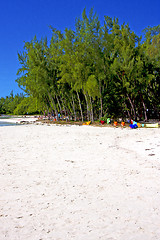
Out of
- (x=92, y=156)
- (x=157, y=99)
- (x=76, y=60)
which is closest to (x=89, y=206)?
(x=92, y=156)

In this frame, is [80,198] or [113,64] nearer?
[80,198]

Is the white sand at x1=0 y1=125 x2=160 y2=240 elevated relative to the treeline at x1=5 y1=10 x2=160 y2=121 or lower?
lower

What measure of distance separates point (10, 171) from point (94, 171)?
90.3 inches

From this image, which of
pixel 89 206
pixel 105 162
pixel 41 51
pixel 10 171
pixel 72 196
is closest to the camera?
pixel 89 206

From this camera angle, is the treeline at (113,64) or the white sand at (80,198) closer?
the white sand at (80,198)

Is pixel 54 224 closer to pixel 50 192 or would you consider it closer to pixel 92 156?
pixel 50 192

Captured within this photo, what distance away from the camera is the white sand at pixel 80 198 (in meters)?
3.07

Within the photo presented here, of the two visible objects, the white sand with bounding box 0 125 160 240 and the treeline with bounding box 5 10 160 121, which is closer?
the white sand with bounding box 0 125 160 240

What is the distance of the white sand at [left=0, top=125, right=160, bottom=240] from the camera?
3072mm

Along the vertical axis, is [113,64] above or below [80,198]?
above

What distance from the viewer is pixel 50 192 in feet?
14.7

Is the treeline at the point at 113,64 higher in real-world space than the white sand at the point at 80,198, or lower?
higher

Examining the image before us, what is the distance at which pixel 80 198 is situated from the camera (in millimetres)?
4156

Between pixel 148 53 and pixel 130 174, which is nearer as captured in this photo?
pixel 130 174
